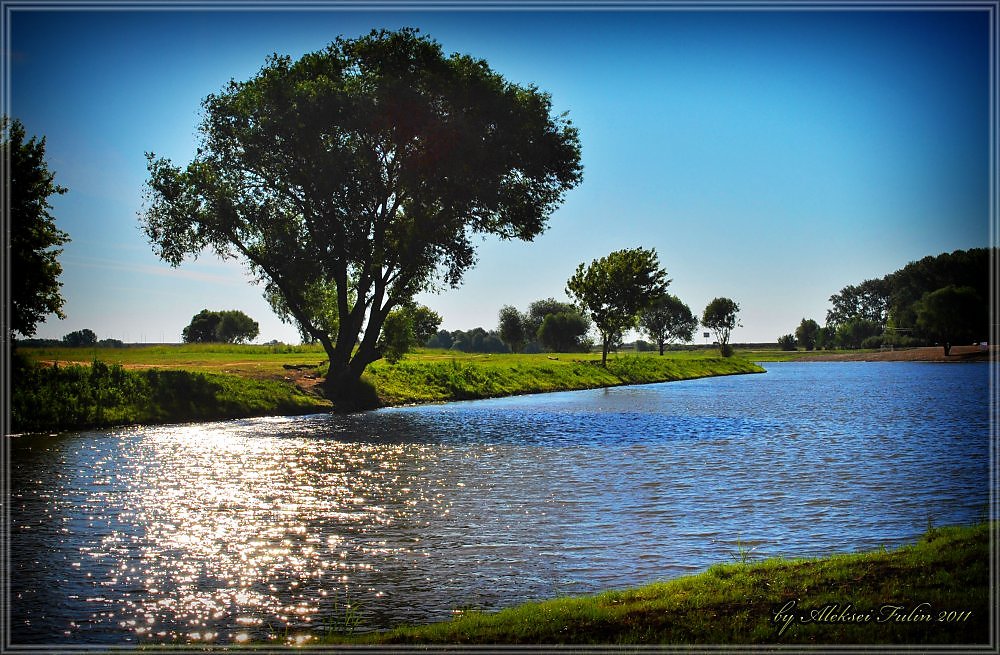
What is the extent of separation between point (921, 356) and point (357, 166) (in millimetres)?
128778

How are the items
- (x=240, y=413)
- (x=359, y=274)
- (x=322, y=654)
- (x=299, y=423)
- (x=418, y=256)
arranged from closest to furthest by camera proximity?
1. (x=322, y=654)
2. (x=299, y=423)
3. (x=240, y=413)
4. (x=418, y=256)
5. (x=359, y=274)

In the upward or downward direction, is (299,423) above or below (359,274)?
below

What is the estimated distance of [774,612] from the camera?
26.1ft

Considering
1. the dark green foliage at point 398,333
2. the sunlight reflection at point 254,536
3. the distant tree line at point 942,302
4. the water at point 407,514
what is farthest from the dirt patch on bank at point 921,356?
the sunlight reflection at point 254,536

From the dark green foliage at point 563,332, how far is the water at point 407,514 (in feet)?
472

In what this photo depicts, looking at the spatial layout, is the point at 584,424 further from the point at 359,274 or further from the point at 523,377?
the point at 523,377

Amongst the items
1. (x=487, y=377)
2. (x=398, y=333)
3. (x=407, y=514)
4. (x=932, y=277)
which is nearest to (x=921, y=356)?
(x=932, y=277)

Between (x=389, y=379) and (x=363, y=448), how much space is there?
24.6 metres

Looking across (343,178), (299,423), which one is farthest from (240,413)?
(343,178)

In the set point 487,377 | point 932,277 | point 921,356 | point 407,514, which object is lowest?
point 407,514

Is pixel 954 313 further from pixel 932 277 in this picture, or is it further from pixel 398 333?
pixel 398 333

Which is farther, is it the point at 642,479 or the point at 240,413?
the point at 240,413

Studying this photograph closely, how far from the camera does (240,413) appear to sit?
35.6 metres

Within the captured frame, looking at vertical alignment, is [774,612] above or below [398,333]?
below
